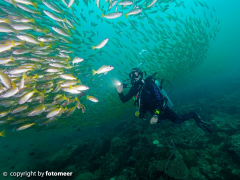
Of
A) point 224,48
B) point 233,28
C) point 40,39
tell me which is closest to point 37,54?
point 40,39

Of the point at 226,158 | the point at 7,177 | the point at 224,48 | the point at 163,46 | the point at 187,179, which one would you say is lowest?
the point at 224,48

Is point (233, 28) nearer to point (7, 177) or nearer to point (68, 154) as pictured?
point (68, 154)

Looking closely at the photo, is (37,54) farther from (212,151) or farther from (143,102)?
(212,151)

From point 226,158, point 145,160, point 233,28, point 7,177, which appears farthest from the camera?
point 233,28

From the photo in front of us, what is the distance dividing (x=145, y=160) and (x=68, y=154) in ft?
13.8

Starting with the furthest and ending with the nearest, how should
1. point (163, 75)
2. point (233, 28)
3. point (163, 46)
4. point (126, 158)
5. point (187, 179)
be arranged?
point (233, 28) < point (163, 75) < point (163, 46) < point (126, 158) < point (187, 179)

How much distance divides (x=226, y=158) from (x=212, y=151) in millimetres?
366

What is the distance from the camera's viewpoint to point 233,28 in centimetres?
4606

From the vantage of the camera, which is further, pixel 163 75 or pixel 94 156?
pixel 163 75

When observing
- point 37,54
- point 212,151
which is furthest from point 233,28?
point 37,54

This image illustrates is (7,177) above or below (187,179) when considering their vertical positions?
above

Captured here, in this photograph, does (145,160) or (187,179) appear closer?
(187,179)

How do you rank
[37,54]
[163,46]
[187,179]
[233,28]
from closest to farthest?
[187,179] → [37,54] → [163,46] → [233,28]

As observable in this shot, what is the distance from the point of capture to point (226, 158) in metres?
3.50
